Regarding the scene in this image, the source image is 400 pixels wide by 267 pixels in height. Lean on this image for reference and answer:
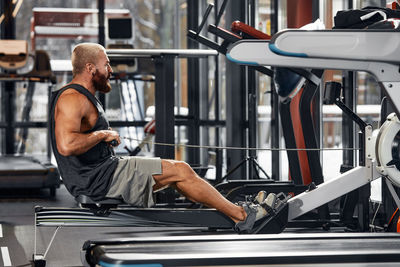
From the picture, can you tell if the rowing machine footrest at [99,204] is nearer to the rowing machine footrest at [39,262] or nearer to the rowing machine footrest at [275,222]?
the rowing machine footrest at [39,262]

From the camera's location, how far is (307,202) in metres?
4.00

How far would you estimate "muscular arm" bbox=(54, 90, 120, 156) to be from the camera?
359 cm

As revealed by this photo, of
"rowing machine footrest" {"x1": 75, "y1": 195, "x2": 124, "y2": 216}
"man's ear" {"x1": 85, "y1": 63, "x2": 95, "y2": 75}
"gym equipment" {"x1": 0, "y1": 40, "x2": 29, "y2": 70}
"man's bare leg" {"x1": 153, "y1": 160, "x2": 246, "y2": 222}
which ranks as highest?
"gym equipment" {"x1": 0, "y1": 40, "x2": 29, "y2": 70}

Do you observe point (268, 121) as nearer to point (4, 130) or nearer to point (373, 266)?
point (4, 130)

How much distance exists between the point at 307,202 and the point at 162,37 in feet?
19.2

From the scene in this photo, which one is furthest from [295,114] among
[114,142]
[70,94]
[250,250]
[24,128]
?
[24,128]

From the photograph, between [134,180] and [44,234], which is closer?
[134,180]

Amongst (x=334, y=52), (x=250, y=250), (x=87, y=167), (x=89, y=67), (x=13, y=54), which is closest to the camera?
(x=250, y=250)

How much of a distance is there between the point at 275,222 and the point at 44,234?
1.94 metres

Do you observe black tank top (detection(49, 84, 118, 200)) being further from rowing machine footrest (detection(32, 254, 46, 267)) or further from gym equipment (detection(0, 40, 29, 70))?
gym equipment (detection(0, 40, 29, 70))

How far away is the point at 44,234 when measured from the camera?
5.05 meters

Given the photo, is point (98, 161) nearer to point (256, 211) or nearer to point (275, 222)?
point (256, 211)

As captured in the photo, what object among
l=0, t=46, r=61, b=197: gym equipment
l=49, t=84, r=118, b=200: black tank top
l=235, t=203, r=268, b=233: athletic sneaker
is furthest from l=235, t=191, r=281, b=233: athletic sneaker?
l=0, t=46, r=61, b=197: gym equipment

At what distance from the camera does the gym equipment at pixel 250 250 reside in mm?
2744
